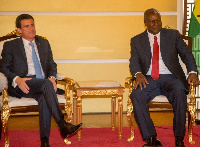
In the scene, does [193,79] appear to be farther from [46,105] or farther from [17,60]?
[17,60]

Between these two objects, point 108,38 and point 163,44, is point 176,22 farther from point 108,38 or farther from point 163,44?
point 163,44

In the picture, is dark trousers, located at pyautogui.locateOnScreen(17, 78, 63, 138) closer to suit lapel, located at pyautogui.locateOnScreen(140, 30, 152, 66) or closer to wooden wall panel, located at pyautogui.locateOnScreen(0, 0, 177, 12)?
suit lapel, located at pyautogui.locateOnScreen(140, 30, 152, 66)

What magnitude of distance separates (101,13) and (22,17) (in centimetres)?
155

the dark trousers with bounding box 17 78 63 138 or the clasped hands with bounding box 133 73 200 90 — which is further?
the clasped hands with bounding box 133 73 200 90

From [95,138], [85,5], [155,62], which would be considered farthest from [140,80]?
[85,5]

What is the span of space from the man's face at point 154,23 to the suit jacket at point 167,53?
96 mm

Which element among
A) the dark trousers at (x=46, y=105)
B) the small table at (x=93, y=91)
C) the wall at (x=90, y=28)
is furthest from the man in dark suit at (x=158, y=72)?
the wall at (x=90, y=28)

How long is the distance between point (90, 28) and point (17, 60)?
5.43 ft

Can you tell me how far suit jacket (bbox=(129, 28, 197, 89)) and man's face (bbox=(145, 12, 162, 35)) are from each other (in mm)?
96

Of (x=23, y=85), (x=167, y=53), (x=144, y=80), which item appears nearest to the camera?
(x=23, y=85)

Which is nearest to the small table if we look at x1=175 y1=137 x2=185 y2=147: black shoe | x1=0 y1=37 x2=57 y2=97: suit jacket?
x1=0 y1=37 x2=57 y2=97: suit jacket

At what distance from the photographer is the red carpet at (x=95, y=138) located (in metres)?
3.80

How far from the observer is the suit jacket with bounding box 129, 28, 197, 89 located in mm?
3973

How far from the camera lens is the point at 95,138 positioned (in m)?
4.05
